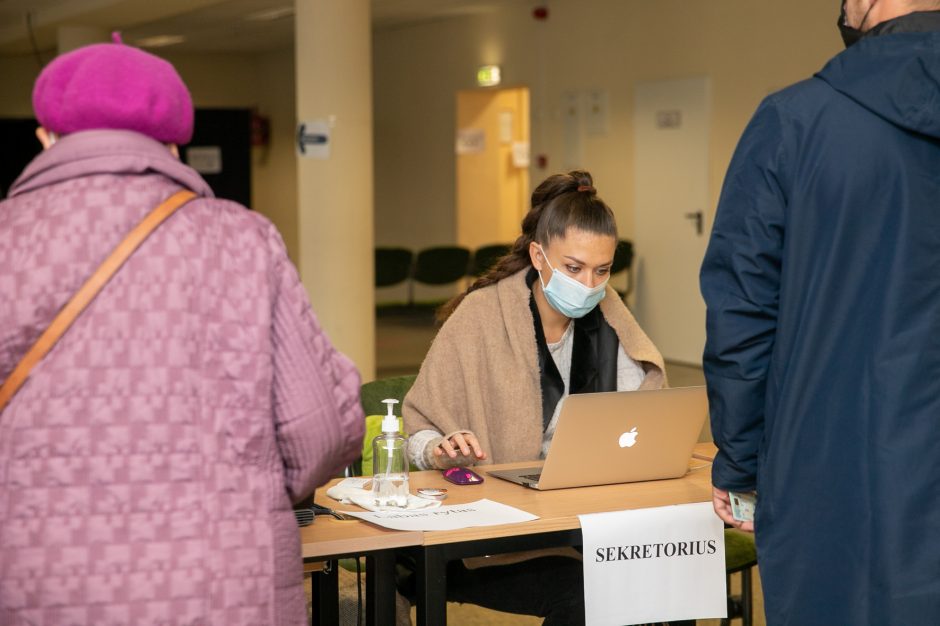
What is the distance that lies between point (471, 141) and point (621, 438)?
1113 centimetres

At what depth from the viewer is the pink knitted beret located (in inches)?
66.8

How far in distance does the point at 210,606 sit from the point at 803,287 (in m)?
1.04

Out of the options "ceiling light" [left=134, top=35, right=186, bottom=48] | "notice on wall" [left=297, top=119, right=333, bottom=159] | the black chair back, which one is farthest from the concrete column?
"ceiling light" [left=134, top=35, right=186, bottom=48]

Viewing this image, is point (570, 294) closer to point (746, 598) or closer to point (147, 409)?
point (746, 598)

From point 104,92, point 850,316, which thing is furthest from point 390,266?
point 104,92

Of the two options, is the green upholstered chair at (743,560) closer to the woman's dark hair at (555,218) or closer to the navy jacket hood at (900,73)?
the woman's dark hair at (555,218)

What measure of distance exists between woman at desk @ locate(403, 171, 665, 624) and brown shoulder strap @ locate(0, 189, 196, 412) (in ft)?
4.37

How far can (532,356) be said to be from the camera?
309cm

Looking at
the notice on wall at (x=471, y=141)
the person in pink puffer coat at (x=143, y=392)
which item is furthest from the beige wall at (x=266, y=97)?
the person in pink puffer coat at (x=143, y=392)

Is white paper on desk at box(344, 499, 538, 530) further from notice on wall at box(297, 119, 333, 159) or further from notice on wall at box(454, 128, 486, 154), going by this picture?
notice on wall at box(454, 128, 486, 154)

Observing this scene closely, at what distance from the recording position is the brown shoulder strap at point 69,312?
1635 millimetres

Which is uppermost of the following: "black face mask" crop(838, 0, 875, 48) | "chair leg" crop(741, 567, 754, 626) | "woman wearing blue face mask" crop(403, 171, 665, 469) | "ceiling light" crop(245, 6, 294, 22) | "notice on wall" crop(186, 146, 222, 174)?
"ceiling light" crop(245, 6, 294, 22)

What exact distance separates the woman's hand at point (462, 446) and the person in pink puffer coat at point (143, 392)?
1.05 metres

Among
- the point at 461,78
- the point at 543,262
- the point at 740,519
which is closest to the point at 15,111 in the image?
the point at 461,78
